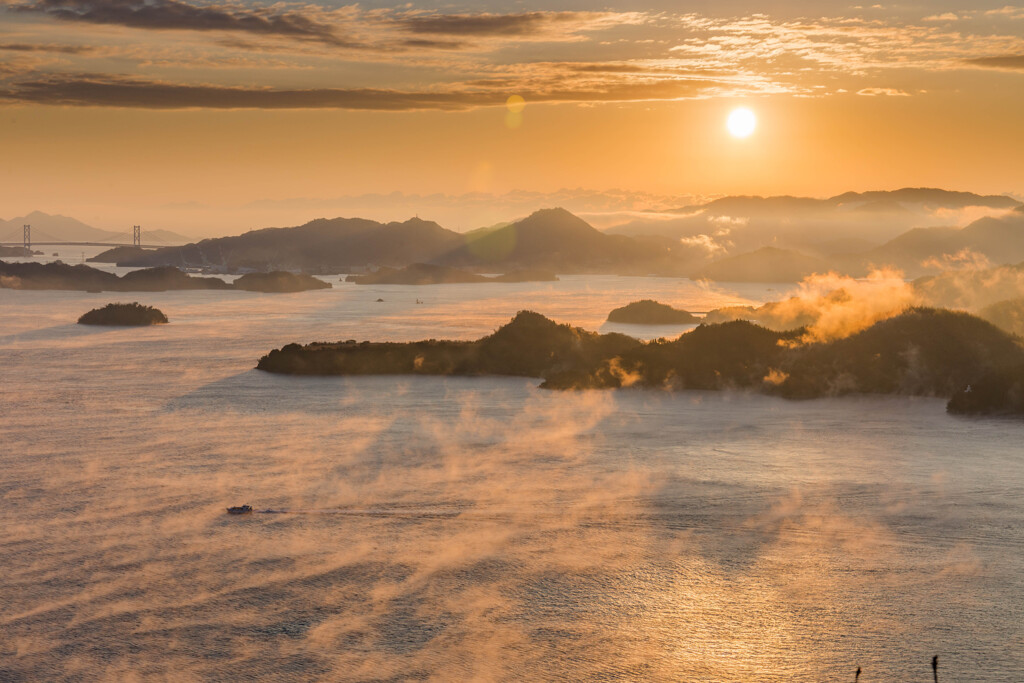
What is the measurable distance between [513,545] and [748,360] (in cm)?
3765

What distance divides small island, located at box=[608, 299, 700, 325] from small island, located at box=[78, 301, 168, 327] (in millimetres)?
68891

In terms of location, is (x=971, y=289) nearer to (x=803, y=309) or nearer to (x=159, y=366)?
(x=803, y=309)

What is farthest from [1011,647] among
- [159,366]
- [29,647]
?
[159,366]

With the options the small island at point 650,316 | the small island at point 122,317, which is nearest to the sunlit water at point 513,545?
the small island at point 122,317

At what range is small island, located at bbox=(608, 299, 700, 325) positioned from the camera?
142 meters

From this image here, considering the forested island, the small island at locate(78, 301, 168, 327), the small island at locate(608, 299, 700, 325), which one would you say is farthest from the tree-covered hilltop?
the small island at locate(608, 299, 700, 325)

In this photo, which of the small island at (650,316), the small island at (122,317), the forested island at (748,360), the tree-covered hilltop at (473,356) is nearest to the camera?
the forested island at (748,360)

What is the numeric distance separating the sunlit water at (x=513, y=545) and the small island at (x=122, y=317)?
275 ft

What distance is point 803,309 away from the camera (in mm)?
115250

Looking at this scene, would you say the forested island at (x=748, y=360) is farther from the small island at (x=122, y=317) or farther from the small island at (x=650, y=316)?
the small island at (x=650, y=316)

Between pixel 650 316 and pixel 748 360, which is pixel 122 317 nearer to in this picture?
pixel 650 316

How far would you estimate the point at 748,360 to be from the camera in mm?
57719

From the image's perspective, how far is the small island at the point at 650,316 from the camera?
5576 inches

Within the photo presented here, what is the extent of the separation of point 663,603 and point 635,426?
2381 cm
